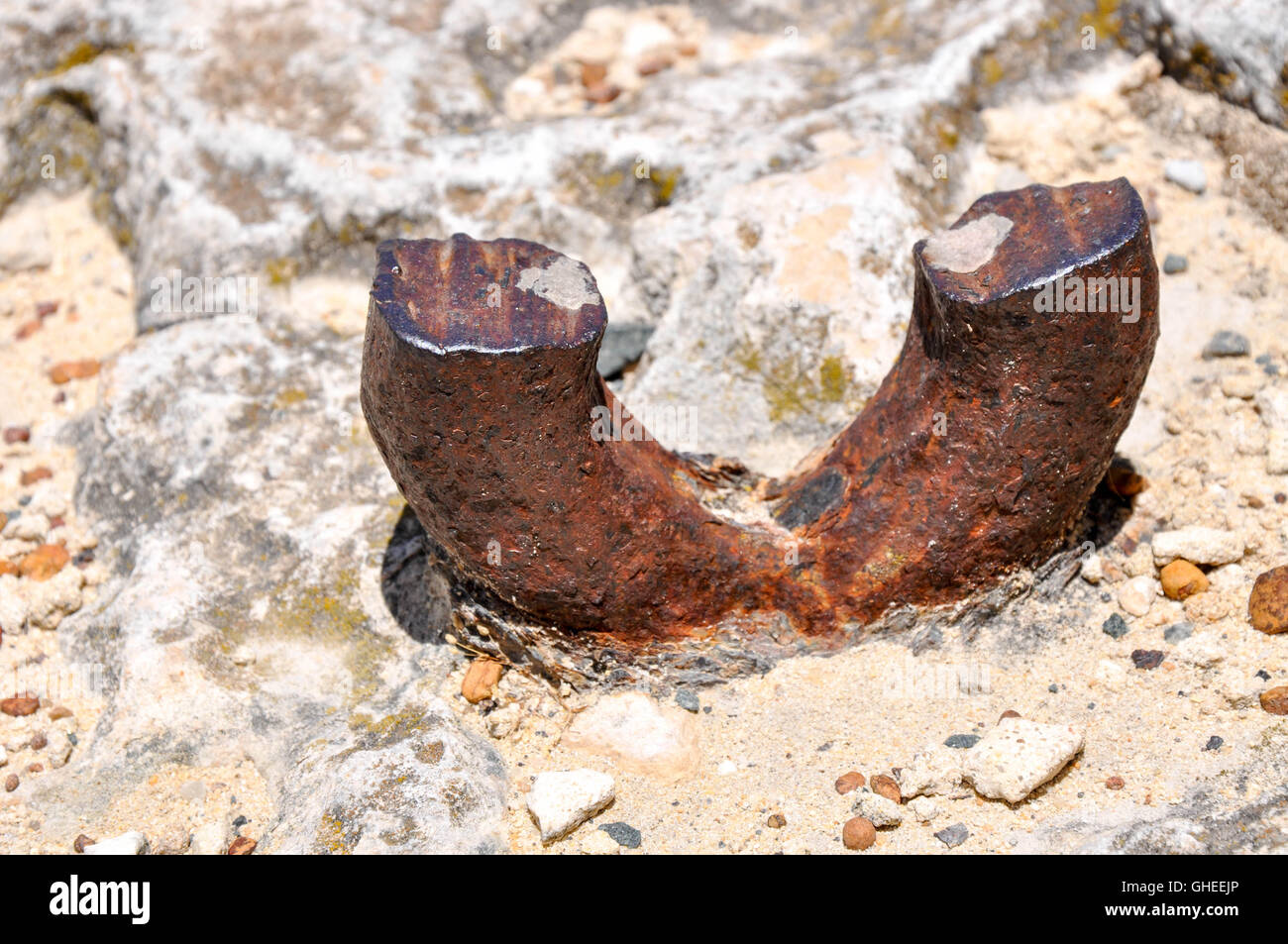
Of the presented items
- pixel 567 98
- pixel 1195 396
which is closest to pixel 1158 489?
pixel 1195 396

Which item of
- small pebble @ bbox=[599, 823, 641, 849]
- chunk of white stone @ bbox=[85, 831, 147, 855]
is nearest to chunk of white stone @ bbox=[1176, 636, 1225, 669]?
small pebble @ bbox=[599, 823, 641, 849]

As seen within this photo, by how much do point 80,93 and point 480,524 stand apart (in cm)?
303

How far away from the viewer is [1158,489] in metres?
3.25

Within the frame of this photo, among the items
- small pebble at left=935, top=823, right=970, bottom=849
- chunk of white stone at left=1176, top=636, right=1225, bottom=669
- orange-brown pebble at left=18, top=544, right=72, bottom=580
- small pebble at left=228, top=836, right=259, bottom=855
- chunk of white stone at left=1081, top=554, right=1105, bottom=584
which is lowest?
orange-brown pebble at left=18, top=544, right=72, bottom=580

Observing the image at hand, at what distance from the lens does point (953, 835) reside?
252 cm

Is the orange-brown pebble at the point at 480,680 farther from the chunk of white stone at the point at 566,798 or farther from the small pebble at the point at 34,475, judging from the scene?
the small pebble at the point at 34,475

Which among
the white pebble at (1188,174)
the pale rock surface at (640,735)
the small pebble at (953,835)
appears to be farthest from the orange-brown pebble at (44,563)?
the white pebble at (1188,174)

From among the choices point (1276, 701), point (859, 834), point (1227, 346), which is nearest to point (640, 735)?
point (859, 834)

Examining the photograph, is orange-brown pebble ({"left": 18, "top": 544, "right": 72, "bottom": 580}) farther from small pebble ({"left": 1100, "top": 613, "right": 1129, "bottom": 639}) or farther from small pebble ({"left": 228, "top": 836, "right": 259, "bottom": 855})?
small pebble ({"left": 1100, "top": 613, "right": 1129, "bottom": 639})

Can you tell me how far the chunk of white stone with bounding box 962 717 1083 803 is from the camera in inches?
99.8

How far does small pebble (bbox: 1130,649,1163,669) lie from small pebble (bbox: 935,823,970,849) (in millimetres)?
636

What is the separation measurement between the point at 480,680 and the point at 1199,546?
5.64 feet

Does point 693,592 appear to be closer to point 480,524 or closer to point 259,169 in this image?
point 480,524

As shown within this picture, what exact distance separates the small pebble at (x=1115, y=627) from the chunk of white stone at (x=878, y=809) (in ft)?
2.47
